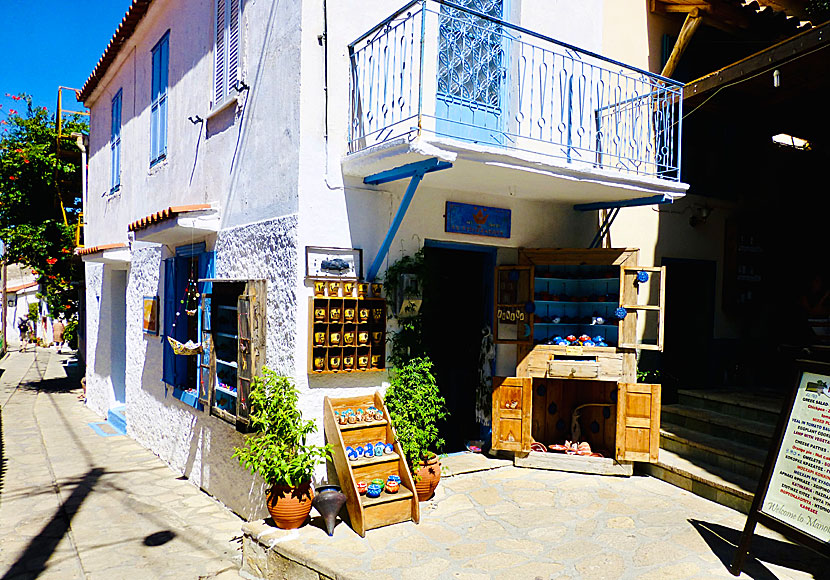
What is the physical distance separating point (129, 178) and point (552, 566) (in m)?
10.3

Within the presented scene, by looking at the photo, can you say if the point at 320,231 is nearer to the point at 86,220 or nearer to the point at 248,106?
the point at 248,106

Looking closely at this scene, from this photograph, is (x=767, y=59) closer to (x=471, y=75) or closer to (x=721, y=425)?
(x=471, y=75)

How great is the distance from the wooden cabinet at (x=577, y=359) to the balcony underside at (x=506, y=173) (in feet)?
2.36

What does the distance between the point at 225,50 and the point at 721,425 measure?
25.2 feet

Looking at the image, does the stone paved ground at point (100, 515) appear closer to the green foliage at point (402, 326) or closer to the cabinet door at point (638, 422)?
the green foliage at point (402, 326)

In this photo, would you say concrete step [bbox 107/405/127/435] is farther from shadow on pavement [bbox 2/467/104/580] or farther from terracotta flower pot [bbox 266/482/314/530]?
terracotta flower pot [bbox 266/482/314/530]

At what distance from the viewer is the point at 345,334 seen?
5.73 m

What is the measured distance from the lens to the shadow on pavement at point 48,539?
5628 mm

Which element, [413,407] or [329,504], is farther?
[413,407]

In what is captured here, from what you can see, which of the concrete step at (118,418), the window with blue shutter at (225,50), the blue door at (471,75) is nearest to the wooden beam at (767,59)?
the blue door at (471,75)

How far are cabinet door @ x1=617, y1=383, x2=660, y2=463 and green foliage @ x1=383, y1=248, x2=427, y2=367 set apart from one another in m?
2.44

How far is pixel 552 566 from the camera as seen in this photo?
452cm

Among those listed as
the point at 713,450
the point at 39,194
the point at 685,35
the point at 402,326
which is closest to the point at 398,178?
the point at 402,326

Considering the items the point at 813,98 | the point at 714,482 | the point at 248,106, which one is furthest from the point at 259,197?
the point at 813,98
